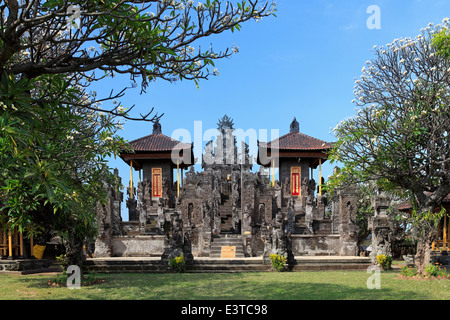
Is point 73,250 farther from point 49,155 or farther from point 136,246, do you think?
point 136,246

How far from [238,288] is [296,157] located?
82.4 ft

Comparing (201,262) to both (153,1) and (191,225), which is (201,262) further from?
(153,1)

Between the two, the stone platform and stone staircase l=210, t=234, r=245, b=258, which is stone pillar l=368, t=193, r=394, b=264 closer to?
the stone platform

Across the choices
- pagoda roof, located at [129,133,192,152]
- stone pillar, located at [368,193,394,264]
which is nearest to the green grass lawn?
stone pillar, located at [368,193,394,264]

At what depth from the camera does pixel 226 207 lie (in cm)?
2939

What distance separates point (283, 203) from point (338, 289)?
73.4ft

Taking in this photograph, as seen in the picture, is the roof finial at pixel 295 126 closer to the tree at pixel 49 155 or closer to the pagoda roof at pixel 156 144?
the pagoda roof at pixel 156 144

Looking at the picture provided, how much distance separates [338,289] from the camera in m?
10.6

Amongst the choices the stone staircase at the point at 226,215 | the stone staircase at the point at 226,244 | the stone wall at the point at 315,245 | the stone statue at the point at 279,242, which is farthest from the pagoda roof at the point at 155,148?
the stone statue at the point at 279,242

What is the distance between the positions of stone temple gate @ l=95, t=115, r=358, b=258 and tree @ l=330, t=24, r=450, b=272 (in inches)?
191

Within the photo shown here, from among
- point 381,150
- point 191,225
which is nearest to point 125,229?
point 191,225

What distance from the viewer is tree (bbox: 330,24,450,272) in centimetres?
1276

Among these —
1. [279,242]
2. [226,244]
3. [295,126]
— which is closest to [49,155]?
[279,242]

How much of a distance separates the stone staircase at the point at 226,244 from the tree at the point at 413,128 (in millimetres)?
8630
